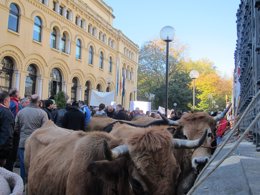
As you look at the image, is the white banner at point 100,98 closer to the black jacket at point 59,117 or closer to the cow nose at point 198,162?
the black jacket at point 59,117

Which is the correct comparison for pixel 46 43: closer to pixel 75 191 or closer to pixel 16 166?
pixel 16 166

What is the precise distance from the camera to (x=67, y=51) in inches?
1277

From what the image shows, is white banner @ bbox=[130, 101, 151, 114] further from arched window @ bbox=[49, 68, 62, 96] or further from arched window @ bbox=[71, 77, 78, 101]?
arched window @ bbox=[71, 77, 78, 101]

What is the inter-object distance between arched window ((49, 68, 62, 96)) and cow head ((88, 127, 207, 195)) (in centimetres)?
2730

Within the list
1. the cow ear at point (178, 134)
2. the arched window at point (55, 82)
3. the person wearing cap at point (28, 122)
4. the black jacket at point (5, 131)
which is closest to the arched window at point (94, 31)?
the arched window at point (55, 82)

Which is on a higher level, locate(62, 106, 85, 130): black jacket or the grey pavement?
locate(62, 106, 85, 130): black jacket

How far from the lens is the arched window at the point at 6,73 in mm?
24028

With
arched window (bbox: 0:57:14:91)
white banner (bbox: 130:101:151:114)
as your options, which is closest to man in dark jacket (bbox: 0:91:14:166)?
arched window (bbox: 0:57:14:91)

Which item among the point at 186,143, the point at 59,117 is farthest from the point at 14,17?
the point at 186,143

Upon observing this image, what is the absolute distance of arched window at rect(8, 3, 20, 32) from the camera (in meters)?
25.0

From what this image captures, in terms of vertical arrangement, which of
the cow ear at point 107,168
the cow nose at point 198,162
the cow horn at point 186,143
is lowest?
the cow nose at point 198,162

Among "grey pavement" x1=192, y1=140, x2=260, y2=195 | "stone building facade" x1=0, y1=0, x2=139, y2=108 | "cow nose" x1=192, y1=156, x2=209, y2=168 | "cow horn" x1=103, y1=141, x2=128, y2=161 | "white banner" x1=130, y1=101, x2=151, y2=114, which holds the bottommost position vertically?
"grey pavement" x1=192, y1=140, x2=260, y2=195

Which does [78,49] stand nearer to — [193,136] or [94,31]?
[94,31]

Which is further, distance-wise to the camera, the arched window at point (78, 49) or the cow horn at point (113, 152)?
the arched window at point (78, 49)
